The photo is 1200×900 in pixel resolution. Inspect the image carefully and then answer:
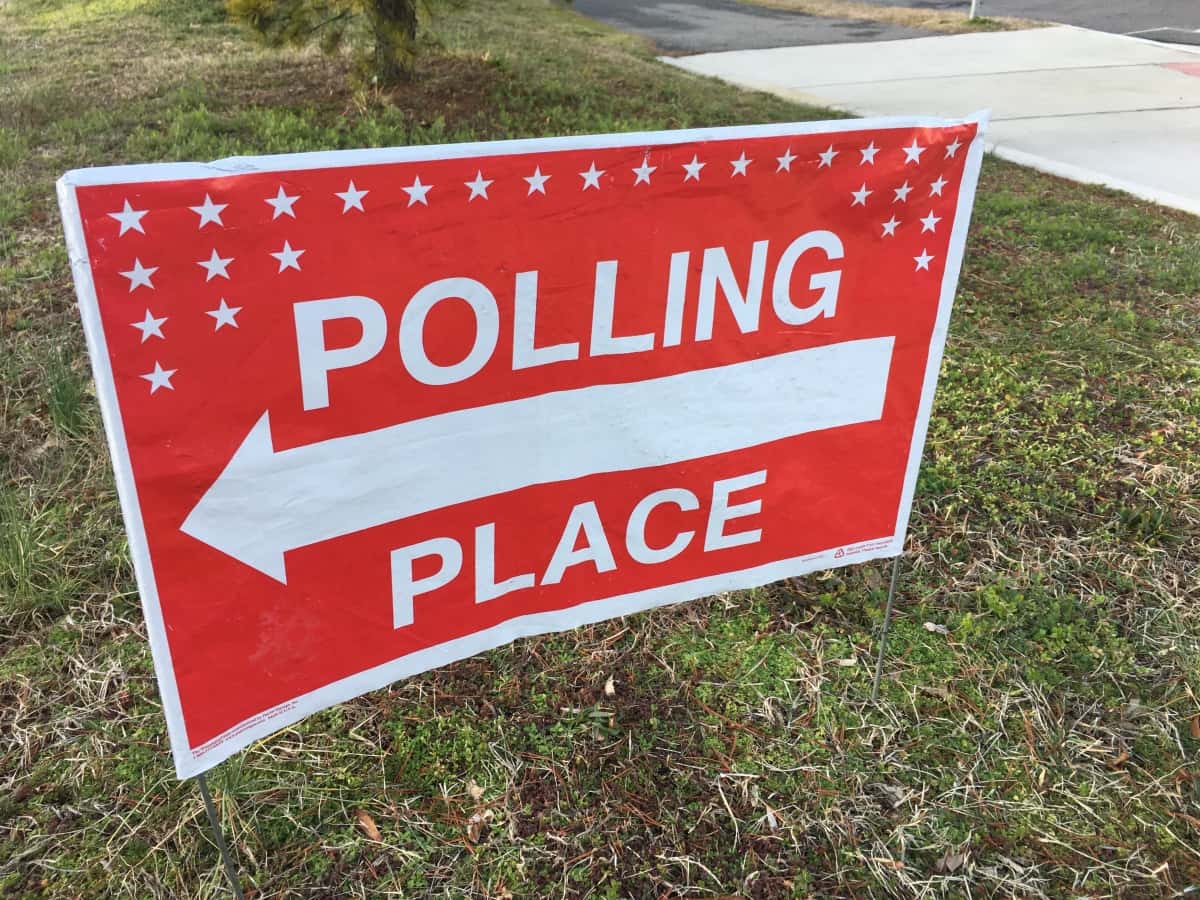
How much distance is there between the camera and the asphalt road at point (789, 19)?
13211mm

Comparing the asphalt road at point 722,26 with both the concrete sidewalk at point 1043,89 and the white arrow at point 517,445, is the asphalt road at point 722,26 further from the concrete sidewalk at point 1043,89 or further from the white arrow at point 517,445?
the white arrow at point 517,445

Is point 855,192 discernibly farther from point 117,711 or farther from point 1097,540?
point 117,711

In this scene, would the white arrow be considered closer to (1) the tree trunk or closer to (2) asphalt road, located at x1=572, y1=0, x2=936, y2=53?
(1) the tree trunk

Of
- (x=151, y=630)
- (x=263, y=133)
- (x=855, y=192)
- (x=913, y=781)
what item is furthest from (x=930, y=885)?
(x=263, y=133)

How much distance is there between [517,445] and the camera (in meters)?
1.84

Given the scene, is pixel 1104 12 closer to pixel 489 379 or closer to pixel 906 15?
pixel 906 15

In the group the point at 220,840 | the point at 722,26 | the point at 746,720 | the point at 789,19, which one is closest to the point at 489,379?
the point at 220,840

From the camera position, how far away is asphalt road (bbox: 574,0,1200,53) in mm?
13211

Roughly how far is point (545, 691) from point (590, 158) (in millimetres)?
1463

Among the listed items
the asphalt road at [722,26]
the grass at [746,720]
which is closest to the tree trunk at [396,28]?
the grass at [746,720]

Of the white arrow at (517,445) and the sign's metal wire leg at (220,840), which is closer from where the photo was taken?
the white arrow at (517,445)

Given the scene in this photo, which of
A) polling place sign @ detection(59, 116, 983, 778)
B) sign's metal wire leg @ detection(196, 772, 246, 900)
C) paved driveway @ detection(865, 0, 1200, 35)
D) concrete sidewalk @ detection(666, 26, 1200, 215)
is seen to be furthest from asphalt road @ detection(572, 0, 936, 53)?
sign's metal wire leg @ detection(196, 772, 246, 900)

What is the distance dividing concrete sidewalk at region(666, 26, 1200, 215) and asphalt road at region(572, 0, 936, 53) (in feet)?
2.68

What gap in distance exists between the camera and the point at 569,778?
2.27 meters
